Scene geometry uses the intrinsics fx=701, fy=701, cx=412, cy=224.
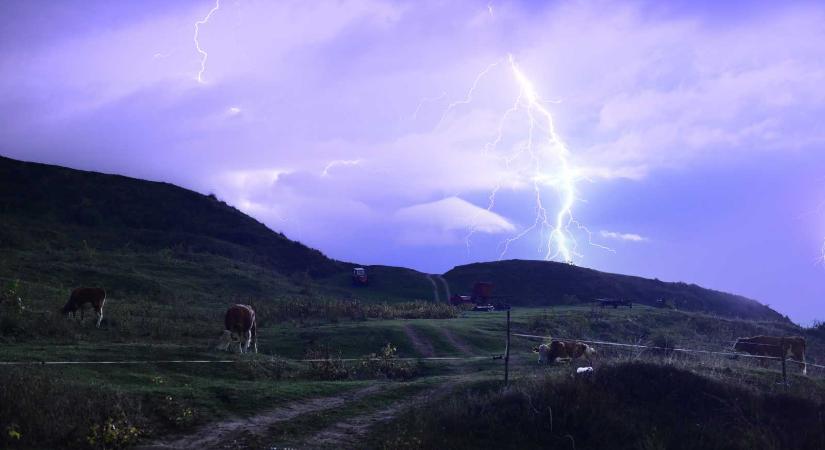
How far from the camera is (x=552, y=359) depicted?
78.1ft

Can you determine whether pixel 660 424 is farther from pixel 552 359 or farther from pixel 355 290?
pixel 355 290

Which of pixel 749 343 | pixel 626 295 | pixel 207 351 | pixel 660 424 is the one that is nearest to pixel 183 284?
pixel 207 351

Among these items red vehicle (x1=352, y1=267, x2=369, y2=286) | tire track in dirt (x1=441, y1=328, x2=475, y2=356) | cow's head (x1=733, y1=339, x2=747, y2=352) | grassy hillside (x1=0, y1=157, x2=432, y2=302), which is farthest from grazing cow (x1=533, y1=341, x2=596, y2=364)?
red vehicle (x1=352, y1=267, x2=369, y2=286)

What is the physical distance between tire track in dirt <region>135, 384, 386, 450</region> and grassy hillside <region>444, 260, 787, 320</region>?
4873 cm

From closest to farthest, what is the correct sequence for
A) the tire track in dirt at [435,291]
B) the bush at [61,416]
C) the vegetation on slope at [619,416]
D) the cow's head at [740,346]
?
1. the bush at [61,416]
2. the vegetation on slope at [619,416]
3. the cow's head at [740,346]
4. the tire track in dirt at [435,291]

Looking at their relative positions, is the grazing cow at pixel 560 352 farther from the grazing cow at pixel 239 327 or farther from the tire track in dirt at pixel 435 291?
the tire track in dirt at pixel 435 291

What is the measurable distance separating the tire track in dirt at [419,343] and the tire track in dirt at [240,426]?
1063 cm

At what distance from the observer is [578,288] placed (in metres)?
70.2

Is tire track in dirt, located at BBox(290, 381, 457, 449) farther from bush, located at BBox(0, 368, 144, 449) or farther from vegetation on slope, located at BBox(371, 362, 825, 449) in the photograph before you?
bush, located at BBox(0, 368, 144, 449)

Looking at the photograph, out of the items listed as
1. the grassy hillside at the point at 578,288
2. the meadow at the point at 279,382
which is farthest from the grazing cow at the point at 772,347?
the grassy hillside at the point at 578,288

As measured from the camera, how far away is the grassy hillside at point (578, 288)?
218 ft

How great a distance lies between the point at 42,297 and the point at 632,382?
2523cm

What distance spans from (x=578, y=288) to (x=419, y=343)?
1768 inches

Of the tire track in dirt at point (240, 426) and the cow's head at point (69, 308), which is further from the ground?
A: the cow's head at point (69, 308)
